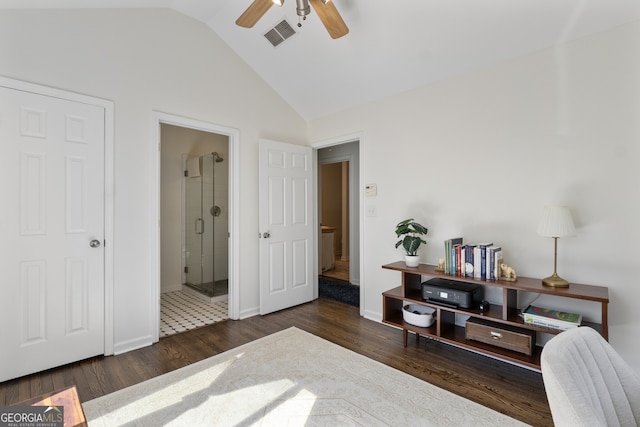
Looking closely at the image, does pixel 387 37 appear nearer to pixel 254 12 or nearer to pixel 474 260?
pixel 254 12

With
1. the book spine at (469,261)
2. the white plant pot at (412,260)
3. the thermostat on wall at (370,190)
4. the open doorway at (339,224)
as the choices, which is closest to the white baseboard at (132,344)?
the open doorway at (339,224)

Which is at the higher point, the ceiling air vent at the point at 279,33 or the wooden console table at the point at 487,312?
the ceiling air vent at the point at 279,33

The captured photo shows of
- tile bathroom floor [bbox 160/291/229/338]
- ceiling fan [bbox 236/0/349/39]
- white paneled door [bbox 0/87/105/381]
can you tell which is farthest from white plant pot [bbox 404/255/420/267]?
white paneled door [bbox 0/87/105/381]

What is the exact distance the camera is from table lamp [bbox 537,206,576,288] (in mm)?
2084

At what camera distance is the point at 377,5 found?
2518 millimetres

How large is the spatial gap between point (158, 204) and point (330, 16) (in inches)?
85.6

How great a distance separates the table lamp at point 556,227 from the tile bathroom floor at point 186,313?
122 inches

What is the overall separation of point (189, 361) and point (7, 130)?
2123 mm

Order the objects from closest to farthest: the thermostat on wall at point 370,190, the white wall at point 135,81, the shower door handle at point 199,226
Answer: the white wall at point 135,81
the thermostat on wall at point 370,190
the shower door handle at point 199,226

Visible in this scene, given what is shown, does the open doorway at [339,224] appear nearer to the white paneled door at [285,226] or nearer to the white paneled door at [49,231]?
the white paneled door at [285,226]

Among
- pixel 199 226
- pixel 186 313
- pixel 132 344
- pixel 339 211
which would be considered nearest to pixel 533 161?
pixel 132 344

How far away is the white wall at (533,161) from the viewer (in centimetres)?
210

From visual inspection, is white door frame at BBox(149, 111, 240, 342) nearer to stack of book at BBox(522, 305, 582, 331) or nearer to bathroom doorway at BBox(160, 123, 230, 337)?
bathroom doorway at BBox(160, 123, 230, 337)

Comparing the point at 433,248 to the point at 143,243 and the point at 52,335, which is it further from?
the point at 52,335
